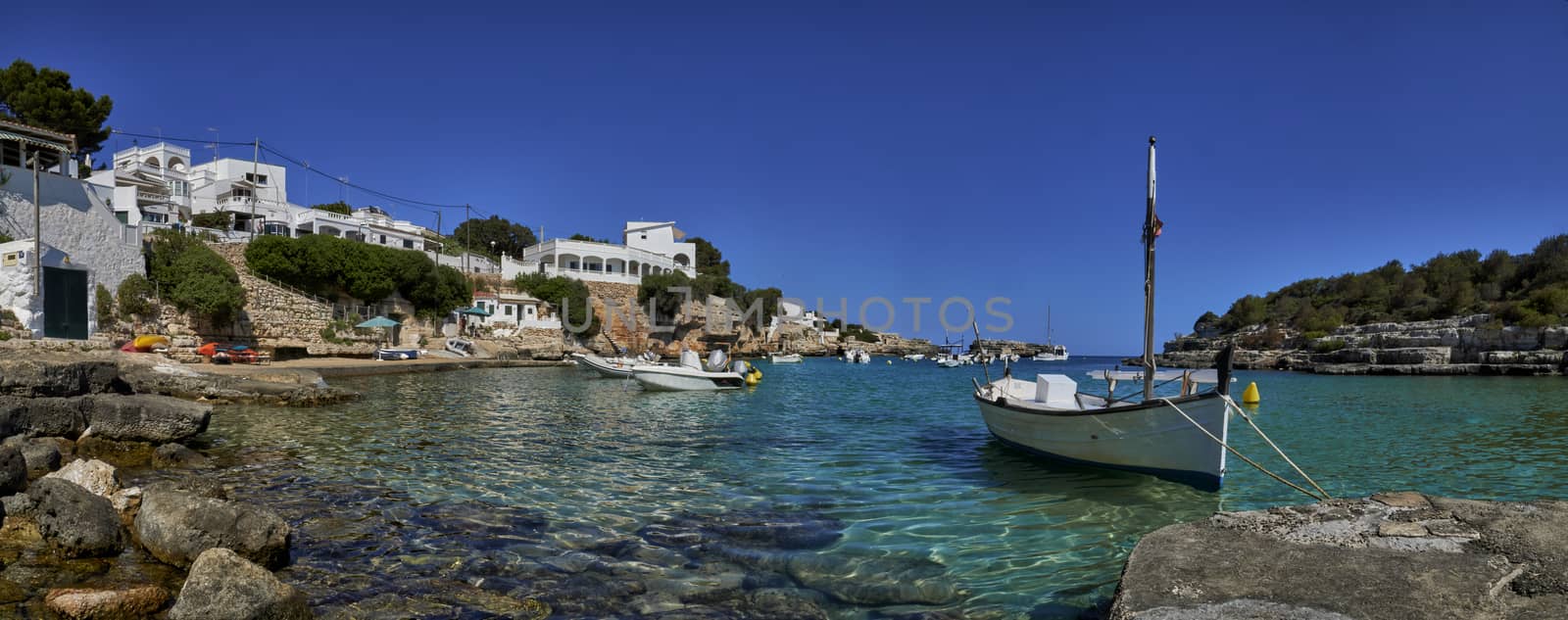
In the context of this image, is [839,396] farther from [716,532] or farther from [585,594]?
[585,594]

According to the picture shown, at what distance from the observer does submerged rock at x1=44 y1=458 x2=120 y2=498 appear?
7.15 meters

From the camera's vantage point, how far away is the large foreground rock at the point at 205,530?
5.72 meters

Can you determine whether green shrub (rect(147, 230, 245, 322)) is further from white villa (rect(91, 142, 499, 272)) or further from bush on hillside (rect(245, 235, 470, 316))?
white villa (rect(91, 142, 499, 272))

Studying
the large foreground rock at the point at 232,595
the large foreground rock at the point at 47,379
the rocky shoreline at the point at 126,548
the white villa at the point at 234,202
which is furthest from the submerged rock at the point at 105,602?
the white villa at the point at 234,202

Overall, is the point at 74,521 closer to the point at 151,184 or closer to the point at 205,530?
the point at 205,530

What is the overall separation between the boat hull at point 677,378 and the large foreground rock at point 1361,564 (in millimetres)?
24069

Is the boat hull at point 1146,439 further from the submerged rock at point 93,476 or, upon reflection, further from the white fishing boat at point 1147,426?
the submerged rock at point 93,476

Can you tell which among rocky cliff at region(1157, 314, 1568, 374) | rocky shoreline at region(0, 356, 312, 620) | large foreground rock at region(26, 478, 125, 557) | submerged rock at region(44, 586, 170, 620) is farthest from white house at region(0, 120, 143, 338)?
rocky cliff at region(1157, 314, 1568, 374)

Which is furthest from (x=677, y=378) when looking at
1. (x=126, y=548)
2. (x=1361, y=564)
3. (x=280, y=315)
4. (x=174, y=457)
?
(x=1361, y=564)

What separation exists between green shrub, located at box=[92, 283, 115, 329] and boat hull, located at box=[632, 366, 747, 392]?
70.4 feet

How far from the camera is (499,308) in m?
56.8

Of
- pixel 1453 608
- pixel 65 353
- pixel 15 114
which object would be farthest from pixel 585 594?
pixel 15 114

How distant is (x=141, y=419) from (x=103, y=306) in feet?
82.5

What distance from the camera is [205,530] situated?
227 inches
